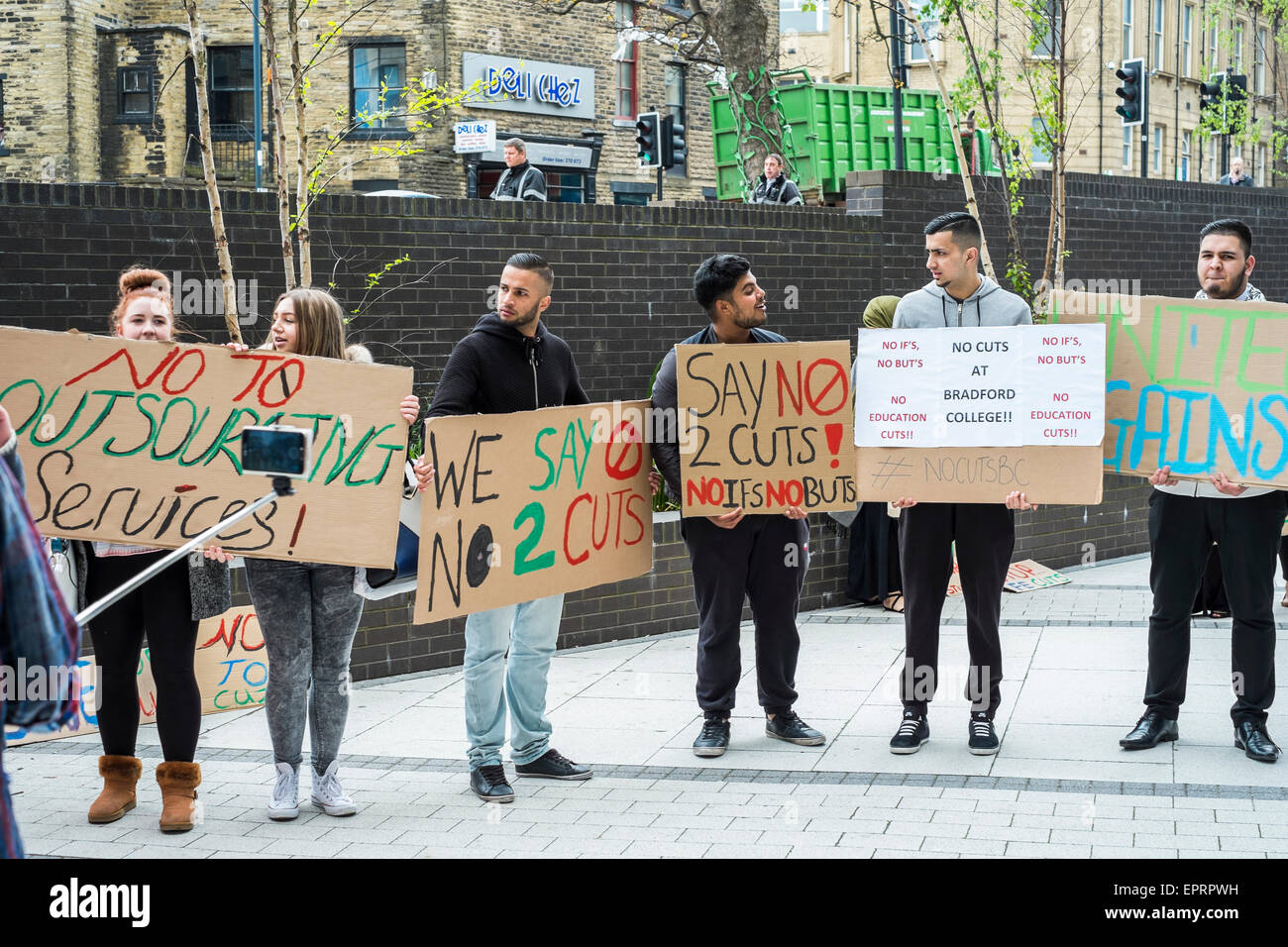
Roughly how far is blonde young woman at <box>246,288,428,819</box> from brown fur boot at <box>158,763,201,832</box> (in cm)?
29

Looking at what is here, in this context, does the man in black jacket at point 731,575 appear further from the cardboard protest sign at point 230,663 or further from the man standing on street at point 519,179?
the man standing on street at point 519,179

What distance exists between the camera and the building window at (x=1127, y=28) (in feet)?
124

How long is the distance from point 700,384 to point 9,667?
12.8 ft

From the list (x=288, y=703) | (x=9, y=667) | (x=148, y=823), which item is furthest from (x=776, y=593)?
(x=9, y=667)

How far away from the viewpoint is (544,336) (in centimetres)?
595

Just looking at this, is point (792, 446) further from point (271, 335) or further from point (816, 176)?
point (816, 176)

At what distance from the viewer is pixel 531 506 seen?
5.85 metres

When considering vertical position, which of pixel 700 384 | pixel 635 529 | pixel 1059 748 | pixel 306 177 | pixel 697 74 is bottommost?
pixel 1059 748

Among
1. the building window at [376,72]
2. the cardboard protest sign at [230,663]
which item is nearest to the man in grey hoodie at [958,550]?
the cardboard protest sign at [230,663]

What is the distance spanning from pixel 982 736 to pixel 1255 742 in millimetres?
1088

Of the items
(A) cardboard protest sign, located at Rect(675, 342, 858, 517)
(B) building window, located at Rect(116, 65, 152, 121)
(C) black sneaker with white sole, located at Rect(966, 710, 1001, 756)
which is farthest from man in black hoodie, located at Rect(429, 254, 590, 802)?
(B) building window, located at Rect(116, 65, 152, 121)

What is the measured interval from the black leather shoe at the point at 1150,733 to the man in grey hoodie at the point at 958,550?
0.56 metres

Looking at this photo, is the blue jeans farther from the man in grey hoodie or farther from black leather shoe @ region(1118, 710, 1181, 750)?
black leather shoe @ region(1118, 710, 1181, 750)

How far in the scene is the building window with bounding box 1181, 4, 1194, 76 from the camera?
41.4m
